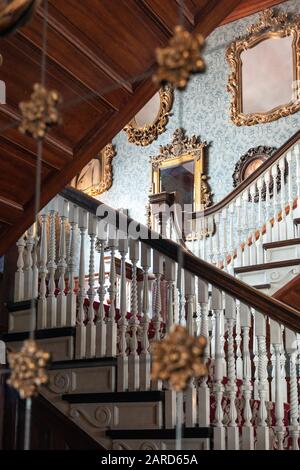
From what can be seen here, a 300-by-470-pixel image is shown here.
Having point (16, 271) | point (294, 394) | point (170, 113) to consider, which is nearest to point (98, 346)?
point (16, 271)

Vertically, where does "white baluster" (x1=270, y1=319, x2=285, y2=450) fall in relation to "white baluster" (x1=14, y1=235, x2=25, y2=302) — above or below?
below

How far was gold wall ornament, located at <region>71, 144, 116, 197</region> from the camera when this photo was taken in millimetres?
10047

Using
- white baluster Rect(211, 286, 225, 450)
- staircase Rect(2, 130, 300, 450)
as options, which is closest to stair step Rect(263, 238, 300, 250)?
staircase Rect(2, 130, 300, 450)

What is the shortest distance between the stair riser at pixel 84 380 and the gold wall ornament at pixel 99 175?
263 inches

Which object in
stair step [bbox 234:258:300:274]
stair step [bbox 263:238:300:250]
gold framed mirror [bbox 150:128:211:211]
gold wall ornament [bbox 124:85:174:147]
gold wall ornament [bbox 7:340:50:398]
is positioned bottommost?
gold wall ornament [bbox 7:340:50:398]

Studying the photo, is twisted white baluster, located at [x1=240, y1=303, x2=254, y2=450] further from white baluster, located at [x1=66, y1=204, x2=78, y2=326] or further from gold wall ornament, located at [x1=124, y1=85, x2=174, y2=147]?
gold wall ornament, located at [x1=124, y1=85, x2=174, y2=147]

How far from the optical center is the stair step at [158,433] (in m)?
2.98

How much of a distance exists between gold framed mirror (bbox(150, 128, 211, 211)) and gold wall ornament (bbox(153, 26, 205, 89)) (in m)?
7.76

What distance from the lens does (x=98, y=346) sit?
3.47m

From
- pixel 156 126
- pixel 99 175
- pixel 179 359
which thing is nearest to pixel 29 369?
pixel 179 359

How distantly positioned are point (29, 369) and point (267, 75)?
27.3 ft

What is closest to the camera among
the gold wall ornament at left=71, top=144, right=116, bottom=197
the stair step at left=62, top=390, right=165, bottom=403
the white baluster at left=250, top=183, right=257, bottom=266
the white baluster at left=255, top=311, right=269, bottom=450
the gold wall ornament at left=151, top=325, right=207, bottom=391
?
the gold wall ornament at left=151, top=325, right=207, bottom=391

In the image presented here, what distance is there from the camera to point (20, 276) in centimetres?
374

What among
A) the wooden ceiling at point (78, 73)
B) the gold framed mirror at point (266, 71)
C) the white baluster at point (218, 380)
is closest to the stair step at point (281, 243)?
the white baluster at point (218, 380)
